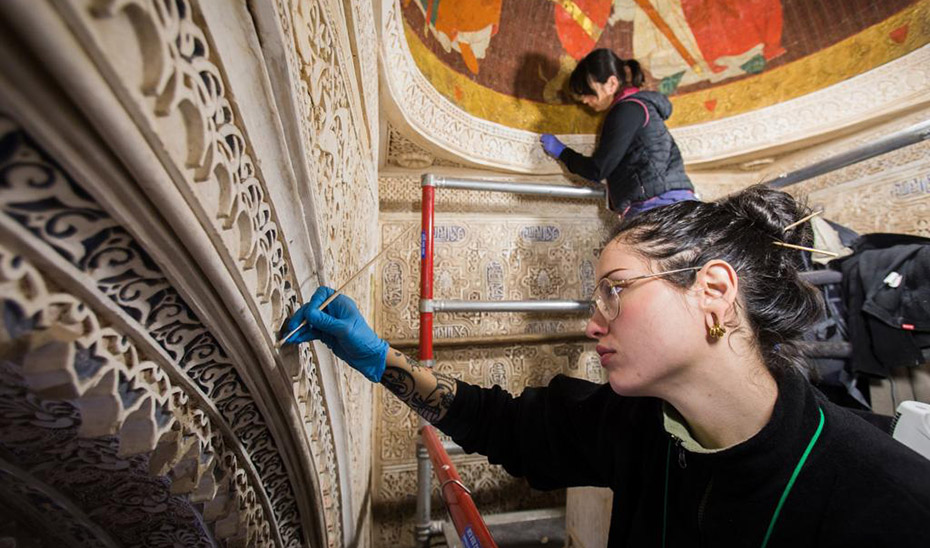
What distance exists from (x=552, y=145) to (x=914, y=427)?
4.91ft

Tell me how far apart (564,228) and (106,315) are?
1.78 meters

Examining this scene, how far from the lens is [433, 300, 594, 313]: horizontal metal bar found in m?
1.42

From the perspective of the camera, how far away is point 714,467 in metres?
0.60

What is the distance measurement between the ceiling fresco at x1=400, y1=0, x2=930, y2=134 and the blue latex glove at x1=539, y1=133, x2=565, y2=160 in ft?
0.33

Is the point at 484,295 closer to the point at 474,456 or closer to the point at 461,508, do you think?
the point at 474,456

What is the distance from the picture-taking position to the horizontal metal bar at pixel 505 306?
4.66 feet

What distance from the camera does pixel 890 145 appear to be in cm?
125

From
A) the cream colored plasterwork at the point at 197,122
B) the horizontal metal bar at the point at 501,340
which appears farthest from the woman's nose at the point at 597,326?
the horizontal metal bar at the point at 501,340

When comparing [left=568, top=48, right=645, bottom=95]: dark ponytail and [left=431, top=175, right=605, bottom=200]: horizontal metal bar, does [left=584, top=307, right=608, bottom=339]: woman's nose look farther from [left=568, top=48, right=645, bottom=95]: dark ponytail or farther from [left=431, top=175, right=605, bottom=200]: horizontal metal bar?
[left=568, top=48, right=645, bottom=95]: dark ponytail

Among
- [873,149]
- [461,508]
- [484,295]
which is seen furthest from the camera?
[484,295]

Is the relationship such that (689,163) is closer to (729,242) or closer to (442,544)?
(729,242)

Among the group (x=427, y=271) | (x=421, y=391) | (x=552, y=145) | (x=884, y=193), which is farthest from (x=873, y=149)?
(x=421, y=391)

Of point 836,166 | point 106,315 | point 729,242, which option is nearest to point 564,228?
point 836,166

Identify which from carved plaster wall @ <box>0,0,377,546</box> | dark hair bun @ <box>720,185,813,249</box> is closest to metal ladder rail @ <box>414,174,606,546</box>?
carved plaster wall @ <box>0,0,377,546</box>
